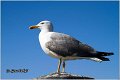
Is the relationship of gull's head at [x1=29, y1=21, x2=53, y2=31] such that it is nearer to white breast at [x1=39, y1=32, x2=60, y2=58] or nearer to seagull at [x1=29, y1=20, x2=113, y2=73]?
seagull at [x1=29, y1=20, x2=113, y2=73]

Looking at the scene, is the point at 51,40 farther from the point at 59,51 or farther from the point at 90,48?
the point at 90,48

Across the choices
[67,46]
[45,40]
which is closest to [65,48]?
[67,46]

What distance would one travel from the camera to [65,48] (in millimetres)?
6734

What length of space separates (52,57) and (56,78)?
27.1 inches

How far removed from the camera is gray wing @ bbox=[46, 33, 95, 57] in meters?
6.71

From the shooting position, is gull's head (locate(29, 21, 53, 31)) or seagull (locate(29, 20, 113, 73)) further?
gull's head (locate(29, 21, 53, 31))

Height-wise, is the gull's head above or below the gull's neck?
above

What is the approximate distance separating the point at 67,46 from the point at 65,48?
77mm

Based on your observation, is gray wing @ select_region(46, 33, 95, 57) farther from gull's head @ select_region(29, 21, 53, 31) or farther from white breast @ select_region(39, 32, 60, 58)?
gull's head @ select_region(29, 21, 53, 31)

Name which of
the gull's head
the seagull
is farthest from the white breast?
the gull's head

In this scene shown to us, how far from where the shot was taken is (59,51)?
666cm

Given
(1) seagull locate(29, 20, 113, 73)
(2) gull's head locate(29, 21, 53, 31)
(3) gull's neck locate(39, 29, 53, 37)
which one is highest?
(2) gull's head locate(29, 21, 53, 31)

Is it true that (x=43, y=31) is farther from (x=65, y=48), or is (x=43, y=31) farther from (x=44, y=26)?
(x=65, y=48)

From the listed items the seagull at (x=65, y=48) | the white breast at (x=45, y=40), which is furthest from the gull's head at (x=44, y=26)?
the white breast at (x=45, y=40)
